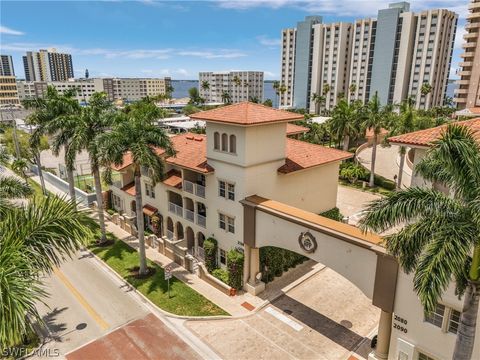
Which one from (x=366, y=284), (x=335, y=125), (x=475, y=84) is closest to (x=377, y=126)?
(x=335, y=125)

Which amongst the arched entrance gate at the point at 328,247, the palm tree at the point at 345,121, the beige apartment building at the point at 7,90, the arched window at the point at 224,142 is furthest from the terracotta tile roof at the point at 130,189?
the beige apartment building at the point at 7,90

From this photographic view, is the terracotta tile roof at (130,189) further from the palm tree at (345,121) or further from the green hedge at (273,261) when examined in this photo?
the palm tree at (345,121)

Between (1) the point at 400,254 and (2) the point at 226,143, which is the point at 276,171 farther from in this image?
(1) the point at 400,254

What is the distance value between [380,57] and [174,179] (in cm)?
11240

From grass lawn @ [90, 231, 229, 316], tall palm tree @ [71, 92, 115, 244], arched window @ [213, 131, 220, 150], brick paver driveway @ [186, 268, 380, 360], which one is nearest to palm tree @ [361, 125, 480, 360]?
brick paver driveway @ [186, 268, 380, 360]

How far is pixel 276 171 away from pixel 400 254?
46.8 ft

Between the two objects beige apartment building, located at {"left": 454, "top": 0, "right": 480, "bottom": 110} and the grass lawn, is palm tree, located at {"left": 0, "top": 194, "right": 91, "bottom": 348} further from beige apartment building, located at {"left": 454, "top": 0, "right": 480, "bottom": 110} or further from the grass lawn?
beige apartment building, located at {"left": 454, "top": 0, "right": 480, "bottom": 110}

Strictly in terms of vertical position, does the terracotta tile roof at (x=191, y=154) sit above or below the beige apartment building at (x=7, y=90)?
below

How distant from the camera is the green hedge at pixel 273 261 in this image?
2373cm

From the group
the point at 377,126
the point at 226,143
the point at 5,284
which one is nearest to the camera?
the point at 5,284

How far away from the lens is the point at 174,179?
2889 cm

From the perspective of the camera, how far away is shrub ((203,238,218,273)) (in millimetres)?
25062

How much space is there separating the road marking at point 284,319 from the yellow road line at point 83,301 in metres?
9.81

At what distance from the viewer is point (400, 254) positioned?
32.7 ft
